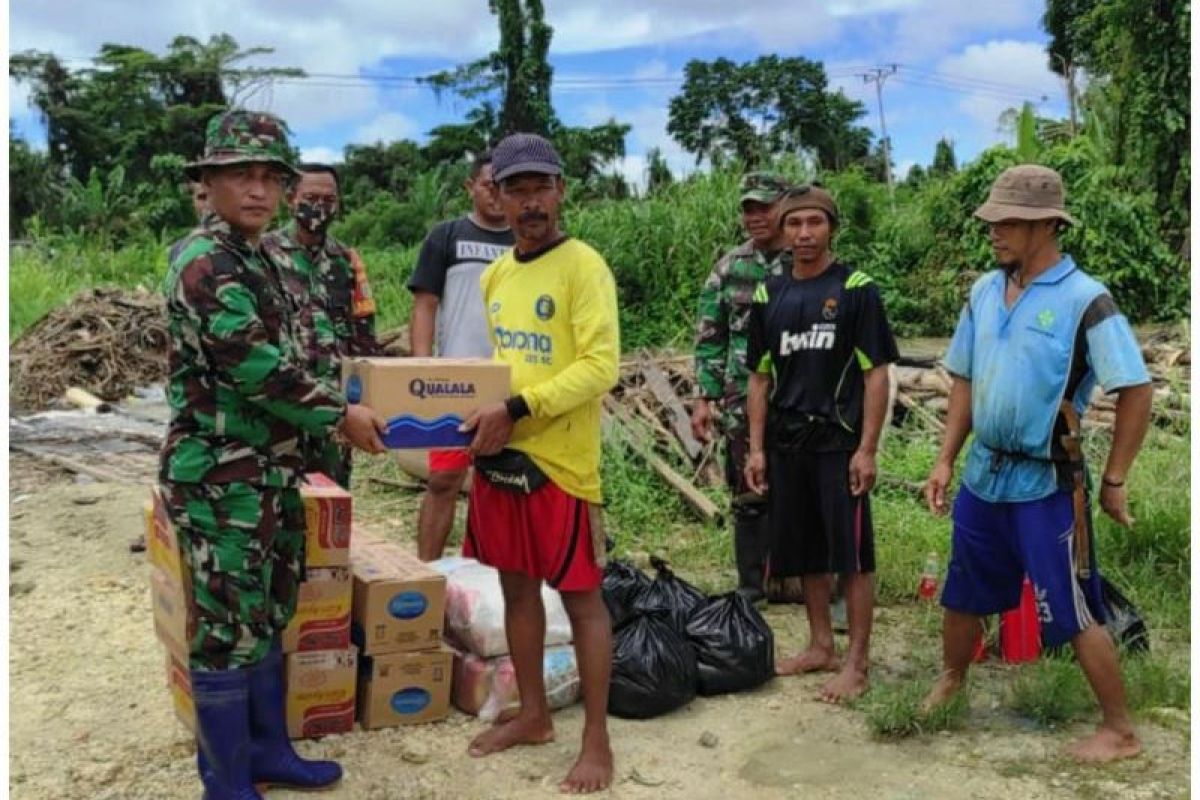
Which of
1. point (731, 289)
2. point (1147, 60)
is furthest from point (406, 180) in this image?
point (731, 289)

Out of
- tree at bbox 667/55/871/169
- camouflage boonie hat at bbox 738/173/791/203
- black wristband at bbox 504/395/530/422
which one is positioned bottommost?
black wristband at bbox 504/395/530/422

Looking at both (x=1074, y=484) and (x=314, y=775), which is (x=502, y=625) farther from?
(x=1074, y=484)

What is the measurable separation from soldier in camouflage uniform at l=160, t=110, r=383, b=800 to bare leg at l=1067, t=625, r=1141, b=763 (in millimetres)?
2270

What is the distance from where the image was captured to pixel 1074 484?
11.9ft

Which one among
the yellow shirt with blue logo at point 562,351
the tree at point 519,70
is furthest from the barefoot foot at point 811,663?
the tree at point 519,70

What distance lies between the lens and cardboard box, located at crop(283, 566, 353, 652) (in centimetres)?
391

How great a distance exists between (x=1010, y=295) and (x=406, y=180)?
106 ft

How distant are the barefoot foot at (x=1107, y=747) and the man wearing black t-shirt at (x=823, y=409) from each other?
839 mm

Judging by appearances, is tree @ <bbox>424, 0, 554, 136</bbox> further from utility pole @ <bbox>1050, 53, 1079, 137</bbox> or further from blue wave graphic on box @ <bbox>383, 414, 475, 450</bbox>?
blue wave graphic on box @ <bbox>383, 414, 475, 450</bbox>

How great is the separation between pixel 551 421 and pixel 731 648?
1.33 m

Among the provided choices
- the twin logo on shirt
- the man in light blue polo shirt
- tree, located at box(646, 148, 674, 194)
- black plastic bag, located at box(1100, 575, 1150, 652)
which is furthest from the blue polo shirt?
tree, located at box(646, 148, 674, 194)

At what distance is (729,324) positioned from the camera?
5.52m

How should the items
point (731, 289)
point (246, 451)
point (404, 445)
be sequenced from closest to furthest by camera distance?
1. point (246, 451)
2. point (404, 445)
3. point (731, 289)

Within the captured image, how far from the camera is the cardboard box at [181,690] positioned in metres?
3.76
